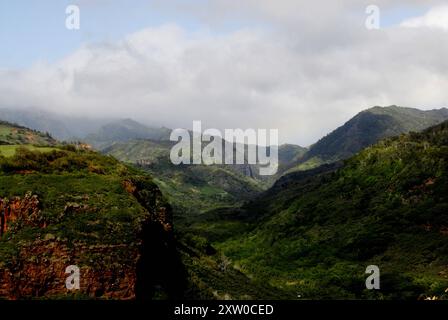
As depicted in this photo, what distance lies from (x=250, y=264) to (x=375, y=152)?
5929cm

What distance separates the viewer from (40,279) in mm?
42969

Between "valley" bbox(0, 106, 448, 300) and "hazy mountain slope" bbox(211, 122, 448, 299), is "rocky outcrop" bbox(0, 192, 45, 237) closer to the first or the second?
"valley" bbox(0, 106, 448, 300)

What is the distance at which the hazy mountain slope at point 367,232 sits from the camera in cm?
9950

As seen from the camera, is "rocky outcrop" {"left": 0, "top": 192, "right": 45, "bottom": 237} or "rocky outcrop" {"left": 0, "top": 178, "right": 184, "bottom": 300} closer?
"rocky outcrop" {"left": 0, "top": 178, "right": 184, "bottom": 300}

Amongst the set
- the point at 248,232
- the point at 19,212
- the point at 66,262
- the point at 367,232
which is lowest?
the point at 248,232

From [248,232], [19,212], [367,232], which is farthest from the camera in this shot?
[248,232]

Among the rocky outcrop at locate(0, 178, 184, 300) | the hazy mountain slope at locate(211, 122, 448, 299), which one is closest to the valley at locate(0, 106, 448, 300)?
the rocky outcrop at locate(0, 178, 184, 300)

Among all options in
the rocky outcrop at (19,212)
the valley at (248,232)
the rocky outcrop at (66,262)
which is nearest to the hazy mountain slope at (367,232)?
the valley at (248,232)

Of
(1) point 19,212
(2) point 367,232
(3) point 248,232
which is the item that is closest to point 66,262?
(1) point 19,212

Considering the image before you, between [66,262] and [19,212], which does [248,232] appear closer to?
[19,212]

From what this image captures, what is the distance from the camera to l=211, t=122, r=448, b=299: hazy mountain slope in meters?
99.5

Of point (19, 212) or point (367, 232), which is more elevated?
point (19, 212)

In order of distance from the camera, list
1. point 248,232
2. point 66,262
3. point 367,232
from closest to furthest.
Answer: point 66,262 → point 367,232 → point 248,232

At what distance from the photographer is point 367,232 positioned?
407 feet
